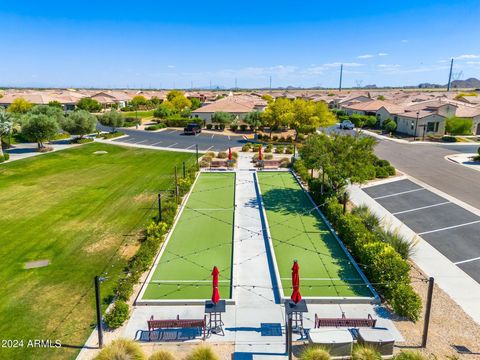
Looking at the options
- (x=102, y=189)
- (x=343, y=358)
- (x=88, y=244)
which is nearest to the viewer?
(x=343, y=358)

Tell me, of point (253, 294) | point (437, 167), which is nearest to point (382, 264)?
point (253, 294)

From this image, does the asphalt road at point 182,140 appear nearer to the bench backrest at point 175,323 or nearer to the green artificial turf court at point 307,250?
the green artificial turf court at point 307,250

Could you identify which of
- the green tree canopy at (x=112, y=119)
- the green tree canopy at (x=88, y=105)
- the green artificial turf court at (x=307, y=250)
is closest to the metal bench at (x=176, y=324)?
the green artificial turf court at (x=307, y=250)

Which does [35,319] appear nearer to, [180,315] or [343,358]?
[180,315]

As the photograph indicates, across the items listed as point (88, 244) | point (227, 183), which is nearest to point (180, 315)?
point (88, 244)

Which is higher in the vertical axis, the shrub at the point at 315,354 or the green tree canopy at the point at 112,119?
the green tree canopy at the point at 112,119
